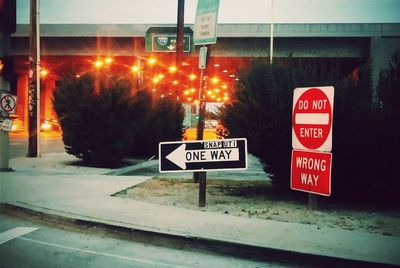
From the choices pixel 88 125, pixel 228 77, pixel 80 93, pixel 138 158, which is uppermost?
pixel 228 77

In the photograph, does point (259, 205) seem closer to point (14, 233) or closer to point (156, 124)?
point (14, 233)

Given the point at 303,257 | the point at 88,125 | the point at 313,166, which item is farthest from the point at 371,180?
the point at 88,125

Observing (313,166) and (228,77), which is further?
(228,77)

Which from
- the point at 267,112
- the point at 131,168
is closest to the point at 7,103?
the point at 131,168

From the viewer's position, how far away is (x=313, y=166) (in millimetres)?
7625

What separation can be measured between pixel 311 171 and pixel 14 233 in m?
4.81

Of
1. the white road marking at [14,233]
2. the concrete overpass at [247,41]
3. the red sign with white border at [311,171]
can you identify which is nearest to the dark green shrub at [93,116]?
the white road marking at [14,233]

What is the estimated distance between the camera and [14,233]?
21.5 feet

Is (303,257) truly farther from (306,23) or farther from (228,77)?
(228,77)

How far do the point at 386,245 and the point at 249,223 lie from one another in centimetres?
198

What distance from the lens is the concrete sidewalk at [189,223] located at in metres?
5.67

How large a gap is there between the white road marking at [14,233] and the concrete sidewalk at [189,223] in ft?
1.95

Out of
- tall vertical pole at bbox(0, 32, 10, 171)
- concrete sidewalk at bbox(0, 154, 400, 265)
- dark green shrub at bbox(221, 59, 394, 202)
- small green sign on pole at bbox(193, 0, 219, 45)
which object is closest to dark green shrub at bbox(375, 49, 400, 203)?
dark green shrub at bbox(221, 59, 394, 202)

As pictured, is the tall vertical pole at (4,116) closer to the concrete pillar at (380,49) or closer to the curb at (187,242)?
the curb at (187,242)
